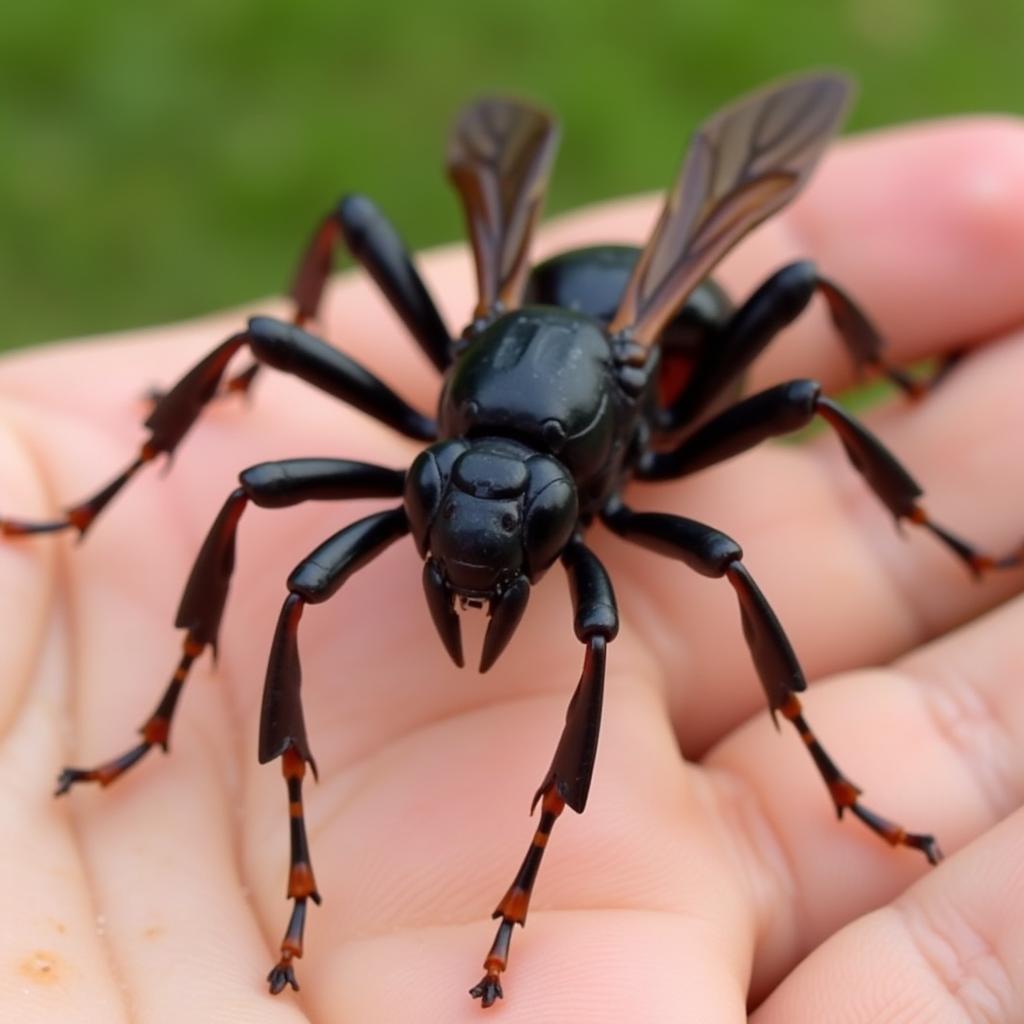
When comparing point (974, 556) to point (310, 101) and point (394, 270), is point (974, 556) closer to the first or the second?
point (394, 270)

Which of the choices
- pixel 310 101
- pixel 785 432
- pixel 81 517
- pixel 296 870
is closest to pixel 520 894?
pixel 296 870

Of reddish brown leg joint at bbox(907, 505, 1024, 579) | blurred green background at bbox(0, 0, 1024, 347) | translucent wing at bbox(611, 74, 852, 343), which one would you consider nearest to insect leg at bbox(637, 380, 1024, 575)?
reddish brown leg joint at bbox(907, 505, 1024, 579)

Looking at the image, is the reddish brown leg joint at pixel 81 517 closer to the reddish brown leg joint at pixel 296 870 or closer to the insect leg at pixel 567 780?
the reddish brown leg joint at pixel 296 870

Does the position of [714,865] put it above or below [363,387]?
below

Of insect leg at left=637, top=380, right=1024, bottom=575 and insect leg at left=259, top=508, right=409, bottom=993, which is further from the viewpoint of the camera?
insect leg at left=637, top=380, right=1024, bottom=575

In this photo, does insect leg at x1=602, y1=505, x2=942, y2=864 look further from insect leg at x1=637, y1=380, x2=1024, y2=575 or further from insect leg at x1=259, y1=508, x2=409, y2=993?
insect leg at x1=259, y1=508, x2=409, y2=993

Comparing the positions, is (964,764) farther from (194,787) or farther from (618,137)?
(618,137)

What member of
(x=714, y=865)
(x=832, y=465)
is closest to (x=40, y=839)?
(x=714, y=865)
